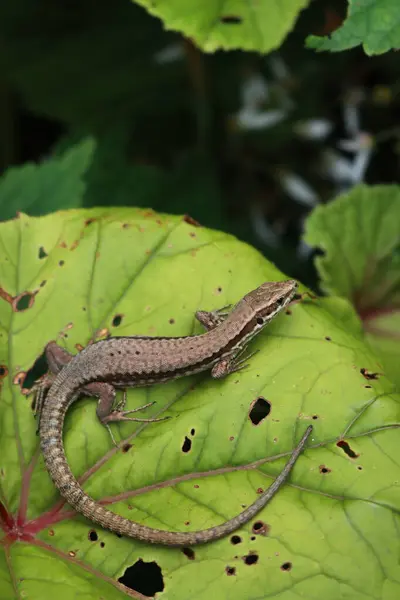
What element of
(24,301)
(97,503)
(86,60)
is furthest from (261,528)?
(86,60)

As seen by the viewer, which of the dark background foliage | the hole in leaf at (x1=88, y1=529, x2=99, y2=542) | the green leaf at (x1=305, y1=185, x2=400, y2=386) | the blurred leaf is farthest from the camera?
the blurred leaf

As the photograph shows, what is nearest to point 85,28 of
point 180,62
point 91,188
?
point 180,62

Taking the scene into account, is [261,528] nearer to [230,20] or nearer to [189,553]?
[189,553]

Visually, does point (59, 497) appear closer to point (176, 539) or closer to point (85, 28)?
point (176, 539)

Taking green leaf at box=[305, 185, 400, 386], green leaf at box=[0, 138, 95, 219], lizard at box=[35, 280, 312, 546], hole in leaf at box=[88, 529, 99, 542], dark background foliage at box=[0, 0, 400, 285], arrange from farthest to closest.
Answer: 1. dark background foliage at box=[0, 0, 400, 285]
2. green leaf at box=[305, 185, 400, 386]
3. green leaf at box=[0, 138, 95, 219]
4. lizard at box=[35, 280, 312, 546]
5. hole in leaf at box=[88, 529, 99, 542]

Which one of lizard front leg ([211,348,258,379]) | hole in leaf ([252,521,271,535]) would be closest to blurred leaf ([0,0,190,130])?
lizard front leg ([211,348,258,379])

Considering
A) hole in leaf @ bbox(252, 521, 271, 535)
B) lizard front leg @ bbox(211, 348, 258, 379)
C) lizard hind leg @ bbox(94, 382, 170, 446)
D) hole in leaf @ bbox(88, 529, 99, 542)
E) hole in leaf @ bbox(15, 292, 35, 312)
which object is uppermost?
hole in leaf @ bbox(15, 292, 35, 312)

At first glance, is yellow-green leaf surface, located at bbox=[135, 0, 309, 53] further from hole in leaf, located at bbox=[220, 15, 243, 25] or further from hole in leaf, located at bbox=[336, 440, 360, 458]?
hole in leaf, located at bbox=[336, 440, 360, 458]
